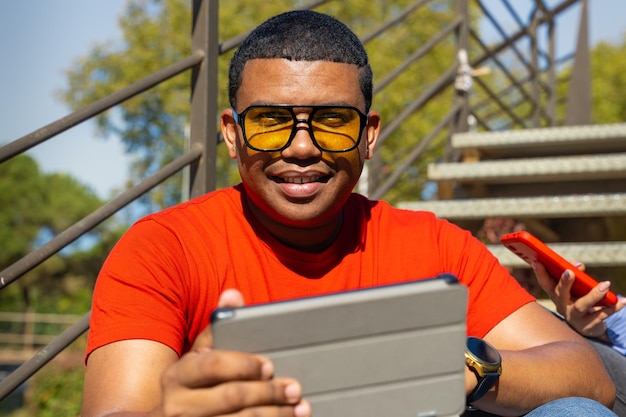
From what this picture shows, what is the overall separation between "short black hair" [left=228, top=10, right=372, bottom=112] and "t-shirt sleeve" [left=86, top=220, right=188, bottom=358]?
0.44 metres

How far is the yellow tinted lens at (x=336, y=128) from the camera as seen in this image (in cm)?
182

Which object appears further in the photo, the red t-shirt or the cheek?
the cheek

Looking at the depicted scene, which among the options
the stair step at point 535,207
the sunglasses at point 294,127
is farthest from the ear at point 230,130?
the stair step at point 535,207

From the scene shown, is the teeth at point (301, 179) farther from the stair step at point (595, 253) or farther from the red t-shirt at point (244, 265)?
the stair step at point (595, 253)

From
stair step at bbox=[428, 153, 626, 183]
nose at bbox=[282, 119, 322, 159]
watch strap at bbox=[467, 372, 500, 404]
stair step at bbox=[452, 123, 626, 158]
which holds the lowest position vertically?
watch strap at bbox=[467, 372, 500, 404]

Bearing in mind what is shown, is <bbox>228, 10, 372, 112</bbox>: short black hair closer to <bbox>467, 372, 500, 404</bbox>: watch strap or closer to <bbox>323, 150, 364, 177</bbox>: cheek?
<bbox>323, 150, 364, 177</bbox>: cheek

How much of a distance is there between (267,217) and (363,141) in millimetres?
276

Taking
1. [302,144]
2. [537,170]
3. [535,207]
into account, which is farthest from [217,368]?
[537,170]

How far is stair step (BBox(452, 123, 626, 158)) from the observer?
4.36 meters

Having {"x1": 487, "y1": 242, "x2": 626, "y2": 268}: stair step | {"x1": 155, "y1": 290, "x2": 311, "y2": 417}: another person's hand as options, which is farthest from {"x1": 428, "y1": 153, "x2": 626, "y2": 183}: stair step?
{"x1": 155, "y1": 290, "x2": 311, "y2": 417}: another person's hand

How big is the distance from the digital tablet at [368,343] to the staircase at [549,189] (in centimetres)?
238

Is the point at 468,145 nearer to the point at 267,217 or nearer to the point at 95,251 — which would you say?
the point at 267,217

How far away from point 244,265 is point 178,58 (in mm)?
18203

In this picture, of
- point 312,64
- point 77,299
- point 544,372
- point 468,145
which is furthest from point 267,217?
point 77,299
